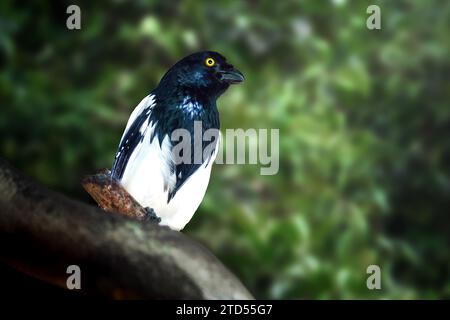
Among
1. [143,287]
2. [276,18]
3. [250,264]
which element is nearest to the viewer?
[143,287]

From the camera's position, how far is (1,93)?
264 cm

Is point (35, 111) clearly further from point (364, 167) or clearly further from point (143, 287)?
point (143, 287)

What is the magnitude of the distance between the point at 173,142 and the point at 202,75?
0.59 ft

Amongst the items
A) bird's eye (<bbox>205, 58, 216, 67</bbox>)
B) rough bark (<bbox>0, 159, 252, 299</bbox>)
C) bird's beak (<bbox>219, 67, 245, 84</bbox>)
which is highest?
bird's eye (<bbox>205, 58, 216, 67</bbox>)

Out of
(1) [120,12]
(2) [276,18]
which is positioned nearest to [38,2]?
(1) [120,12]

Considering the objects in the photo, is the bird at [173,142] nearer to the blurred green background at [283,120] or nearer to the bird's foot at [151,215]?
the bird's foot at [151,215]

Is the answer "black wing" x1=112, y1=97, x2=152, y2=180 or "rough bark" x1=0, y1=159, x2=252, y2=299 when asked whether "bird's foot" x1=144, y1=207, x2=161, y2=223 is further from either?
"rough bark" x1=0, y1=159, x2=252, y2=299

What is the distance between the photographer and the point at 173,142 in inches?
71.1

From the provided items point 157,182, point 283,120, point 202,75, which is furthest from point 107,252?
point 283,120

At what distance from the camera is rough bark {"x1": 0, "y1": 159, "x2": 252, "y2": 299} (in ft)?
4.10

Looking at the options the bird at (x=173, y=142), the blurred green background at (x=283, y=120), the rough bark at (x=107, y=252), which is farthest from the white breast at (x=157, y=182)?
the blurred green background at (x=283, y=120)

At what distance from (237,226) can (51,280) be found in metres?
1.34

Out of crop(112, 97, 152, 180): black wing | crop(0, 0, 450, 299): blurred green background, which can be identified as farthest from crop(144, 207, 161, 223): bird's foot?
crop(0, 0, 450, 299): blurred green background

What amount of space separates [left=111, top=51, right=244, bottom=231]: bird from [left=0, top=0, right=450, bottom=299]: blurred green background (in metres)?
0.71
